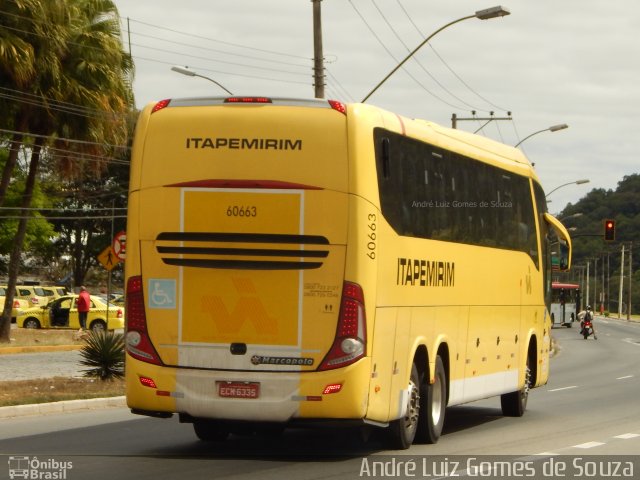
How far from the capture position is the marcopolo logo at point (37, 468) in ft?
39.1

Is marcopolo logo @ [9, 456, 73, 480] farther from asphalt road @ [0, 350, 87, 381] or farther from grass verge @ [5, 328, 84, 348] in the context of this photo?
grass verge @ [5, 328, 84, 348]

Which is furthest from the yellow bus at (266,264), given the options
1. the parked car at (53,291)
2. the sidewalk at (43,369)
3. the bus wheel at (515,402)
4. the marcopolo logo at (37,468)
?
the parked car at (53,291)

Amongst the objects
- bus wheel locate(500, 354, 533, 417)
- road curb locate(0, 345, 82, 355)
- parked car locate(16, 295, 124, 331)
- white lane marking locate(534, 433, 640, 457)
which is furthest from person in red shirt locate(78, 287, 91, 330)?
white lane marking locate(534, 433, 640, 457)

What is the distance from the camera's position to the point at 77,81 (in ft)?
127

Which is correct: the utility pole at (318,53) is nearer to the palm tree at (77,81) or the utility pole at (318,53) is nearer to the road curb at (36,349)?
the palm tree at (77,81)

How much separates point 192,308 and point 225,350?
0.55m

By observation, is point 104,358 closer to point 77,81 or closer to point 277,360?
point 277,360

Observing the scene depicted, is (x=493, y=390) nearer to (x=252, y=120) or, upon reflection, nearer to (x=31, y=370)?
(x=252, y=120)

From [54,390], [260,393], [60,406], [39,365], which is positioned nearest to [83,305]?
[39,365]

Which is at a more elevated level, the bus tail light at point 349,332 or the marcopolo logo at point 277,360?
the bus tail light at point 349,332

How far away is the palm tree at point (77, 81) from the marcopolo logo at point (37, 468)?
996 inches

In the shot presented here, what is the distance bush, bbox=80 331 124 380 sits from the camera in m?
24.0

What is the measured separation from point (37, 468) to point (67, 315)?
1483 inches

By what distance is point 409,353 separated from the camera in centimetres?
1458
